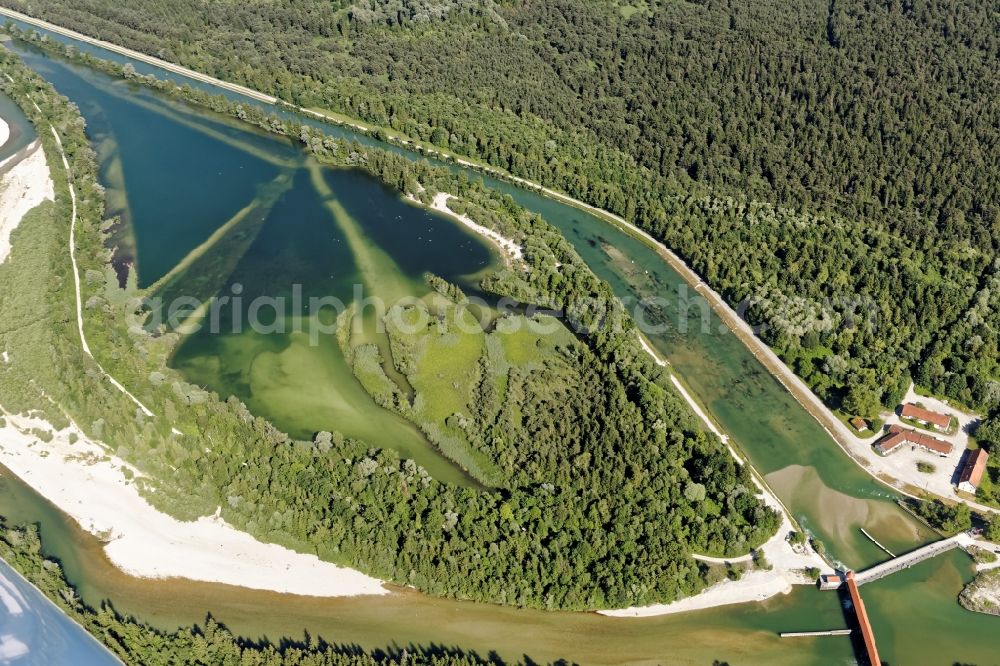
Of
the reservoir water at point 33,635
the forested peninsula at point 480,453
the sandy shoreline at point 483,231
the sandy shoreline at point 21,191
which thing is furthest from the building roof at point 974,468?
the sandy shoreline at point 21,191

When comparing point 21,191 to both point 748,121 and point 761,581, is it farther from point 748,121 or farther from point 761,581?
point 748,121

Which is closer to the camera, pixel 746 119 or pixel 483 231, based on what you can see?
pixel 483 231

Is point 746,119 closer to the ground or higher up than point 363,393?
higher up

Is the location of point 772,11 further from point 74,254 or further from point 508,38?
point 74,254

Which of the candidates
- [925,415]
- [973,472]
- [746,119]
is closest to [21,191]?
[746,119]

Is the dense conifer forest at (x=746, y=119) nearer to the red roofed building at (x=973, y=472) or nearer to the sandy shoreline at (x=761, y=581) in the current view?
the red roofed building at (x=973, y=472)
